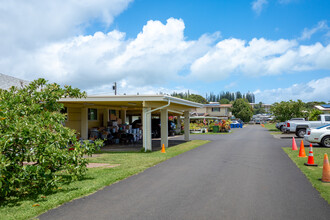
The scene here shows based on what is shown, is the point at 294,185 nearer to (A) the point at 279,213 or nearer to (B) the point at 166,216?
(A) the point at 279,213

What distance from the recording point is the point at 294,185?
25.6 ft

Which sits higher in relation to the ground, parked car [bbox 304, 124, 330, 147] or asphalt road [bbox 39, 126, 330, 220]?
parked car [bbox 304, 124, 330, 147]

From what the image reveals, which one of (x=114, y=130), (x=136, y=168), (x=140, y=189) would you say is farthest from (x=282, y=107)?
(x=140, y=189)

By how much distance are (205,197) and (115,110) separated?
60.9 ft

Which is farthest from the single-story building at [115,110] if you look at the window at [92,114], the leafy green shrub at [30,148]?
the leafy green shrub at [30,148]

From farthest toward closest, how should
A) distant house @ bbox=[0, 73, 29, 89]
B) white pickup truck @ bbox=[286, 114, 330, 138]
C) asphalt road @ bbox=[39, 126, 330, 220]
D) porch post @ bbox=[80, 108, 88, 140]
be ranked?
1. white pickup truck @ bbox=[286, 114, 330, 138]
2. distant house @ bbox=[0, 73, 29, 89]
3. porch post @ bbox=[80, 108, 88, 140]
4. asphalt road @ bbox=[39, 126, 330, 220]

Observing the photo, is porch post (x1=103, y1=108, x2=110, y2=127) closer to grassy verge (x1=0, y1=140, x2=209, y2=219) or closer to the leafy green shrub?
grassy verge (x1=0, y1=140, x2=209, y2=219)

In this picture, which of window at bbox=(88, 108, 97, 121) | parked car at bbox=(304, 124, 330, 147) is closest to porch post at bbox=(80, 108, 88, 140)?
window at bbox=(88, 108, 97, 121)

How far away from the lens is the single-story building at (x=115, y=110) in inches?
616

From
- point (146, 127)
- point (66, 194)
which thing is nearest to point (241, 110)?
point (146, 127)

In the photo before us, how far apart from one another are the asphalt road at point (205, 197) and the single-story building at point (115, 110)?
593 centimetres

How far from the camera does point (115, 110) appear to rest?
24469 mm

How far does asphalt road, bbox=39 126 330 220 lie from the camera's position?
18.1 ft

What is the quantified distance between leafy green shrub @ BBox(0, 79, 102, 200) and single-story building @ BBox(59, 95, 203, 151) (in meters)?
6.83
